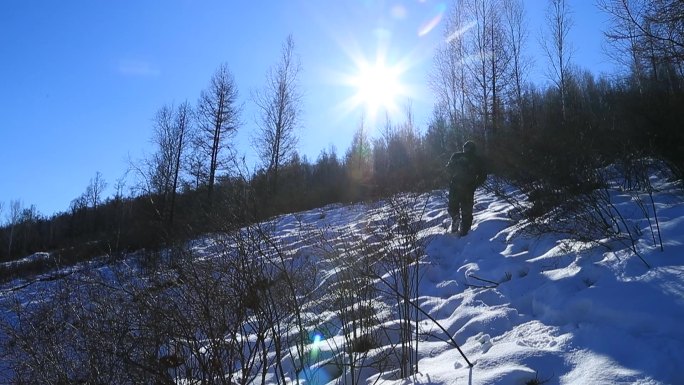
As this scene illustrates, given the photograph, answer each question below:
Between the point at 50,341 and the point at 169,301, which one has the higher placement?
the point at 169,301

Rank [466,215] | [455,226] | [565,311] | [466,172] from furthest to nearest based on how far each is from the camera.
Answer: [455,226], [466,172], [466,215], [565,311]

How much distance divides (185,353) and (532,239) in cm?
481

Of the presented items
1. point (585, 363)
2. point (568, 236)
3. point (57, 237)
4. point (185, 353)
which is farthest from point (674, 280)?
point (57, 237)

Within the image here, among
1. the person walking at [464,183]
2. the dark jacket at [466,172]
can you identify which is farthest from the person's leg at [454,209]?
the dark jacket at [466,172]

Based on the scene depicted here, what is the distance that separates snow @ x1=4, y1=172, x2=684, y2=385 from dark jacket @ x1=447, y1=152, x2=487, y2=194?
1.92 m

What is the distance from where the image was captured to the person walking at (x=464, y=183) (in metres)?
7.83

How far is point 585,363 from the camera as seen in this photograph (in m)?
2.71

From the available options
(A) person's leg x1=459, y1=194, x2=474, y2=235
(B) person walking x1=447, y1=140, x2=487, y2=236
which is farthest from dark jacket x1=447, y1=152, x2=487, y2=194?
(A) person's leg x1=459, y1=194, x2=474, y2=235

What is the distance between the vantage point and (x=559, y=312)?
3.53 metres

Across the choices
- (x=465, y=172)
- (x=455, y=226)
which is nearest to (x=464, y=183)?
(x=465, y=172)

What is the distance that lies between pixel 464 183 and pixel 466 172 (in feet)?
0.77

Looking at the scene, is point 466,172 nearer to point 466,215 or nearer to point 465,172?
point 465,172

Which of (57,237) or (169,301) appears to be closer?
(169,301)

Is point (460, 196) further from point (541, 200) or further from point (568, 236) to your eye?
point (568, 236)
